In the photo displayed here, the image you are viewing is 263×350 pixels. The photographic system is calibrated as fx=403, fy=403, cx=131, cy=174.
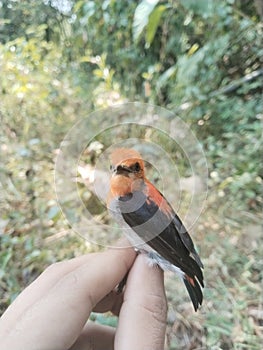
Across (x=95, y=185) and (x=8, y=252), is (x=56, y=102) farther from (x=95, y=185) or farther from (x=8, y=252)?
(x=95, y=185)

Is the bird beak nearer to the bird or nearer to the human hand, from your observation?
the bird

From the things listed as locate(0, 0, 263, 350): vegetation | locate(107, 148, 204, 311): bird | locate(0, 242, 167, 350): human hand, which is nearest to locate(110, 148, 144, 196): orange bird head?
locate(107, 148, 204, 311): bird

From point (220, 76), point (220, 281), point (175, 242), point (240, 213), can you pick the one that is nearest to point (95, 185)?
point (175, 242)

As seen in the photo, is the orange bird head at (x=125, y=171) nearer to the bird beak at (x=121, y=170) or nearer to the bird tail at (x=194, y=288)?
the bird beak at (x=121, y=170)

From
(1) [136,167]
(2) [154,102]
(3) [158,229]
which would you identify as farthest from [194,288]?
(2) [154,102]

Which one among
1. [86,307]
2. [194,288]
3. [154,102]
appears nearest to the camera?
[86,307]

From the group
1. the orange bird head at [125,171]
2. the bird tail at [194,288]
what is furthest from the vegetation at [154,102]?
the orange bird head at [125,171]

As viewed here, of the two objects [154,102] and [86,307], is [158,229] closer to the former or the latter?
[86,307]
